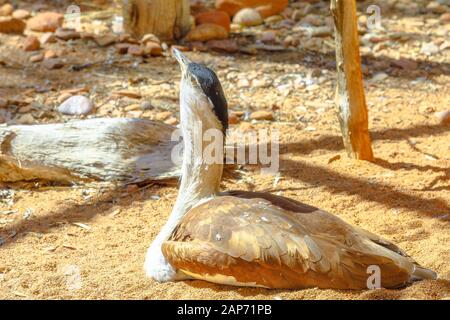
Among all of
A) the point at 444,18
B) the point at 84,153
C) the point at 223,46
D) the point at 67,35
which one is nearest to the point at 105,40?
the point at 67,35

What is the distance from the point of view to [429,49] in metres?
8.53

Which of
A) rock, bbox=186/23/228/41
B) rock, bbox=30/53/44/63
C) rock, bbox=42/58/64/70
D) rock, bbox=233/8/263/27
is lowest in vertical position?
rock, bbox=42/58/64/70

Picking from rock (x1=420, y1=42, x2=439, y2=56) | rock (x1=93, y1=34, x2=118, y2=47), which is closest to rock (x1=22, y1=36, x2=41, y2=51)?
rock (x1=93, y1=34, x2=118, y2=47)

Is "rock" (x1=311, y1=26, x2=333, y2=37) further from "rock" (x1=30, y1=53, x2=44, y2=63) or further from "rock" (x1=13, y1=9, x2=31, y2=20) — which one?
"rock" (x1=13, y1=9, x2=31, y2=20)

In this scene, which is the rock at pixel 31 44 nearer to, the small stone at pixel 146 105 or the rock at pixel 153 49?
the rock at pixel 153 49

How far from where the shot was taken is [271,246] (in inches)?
153

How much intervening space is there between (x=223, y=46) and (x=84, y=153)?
3047 mm

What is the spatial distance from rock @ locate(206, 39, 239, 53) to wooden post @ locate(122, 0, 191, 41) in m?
0.34

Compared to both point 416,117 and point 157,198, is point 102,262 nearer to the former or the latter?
point 157,198

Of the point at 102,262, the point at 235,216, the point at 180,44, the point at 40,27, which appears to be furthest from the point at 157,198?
the point at 40,27

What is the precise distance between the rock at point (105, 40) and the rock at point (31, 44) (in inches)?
23.2

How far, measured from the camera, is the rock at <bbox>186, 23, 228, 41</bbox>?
337 inches

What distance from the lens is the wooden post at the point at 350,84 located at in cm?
569

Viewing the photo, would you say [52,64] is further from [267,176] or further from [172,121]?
[267,176]
